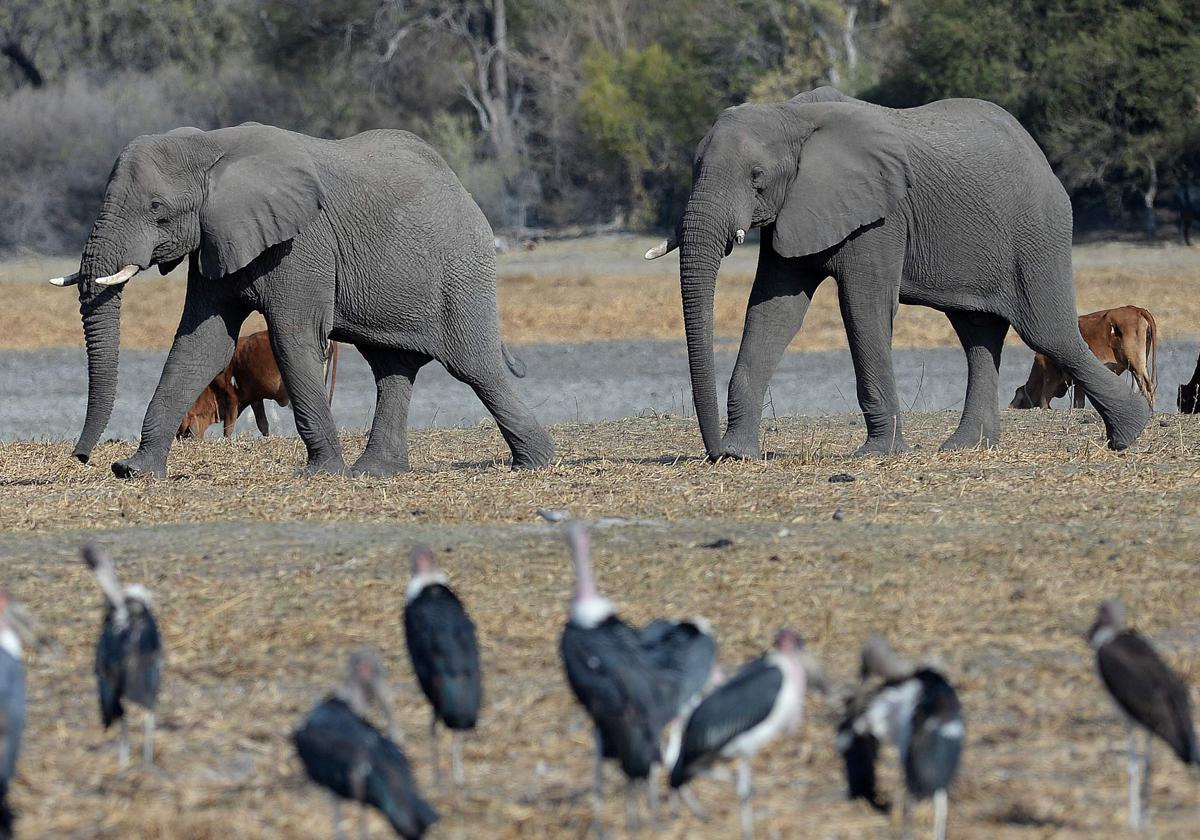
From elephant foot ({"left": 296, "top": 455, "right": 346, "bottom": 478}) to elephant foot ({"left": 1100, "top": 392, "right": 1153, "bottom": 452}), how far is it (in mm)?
4782

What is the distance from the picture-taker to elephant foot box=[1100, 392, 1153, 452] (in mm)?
12562

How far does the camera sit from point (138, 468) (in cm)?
1166

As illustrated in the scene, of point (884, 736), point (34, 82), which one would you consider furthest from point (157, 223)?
point (34, 82)

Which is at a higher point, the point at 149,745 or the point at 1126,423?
the point at 149,745

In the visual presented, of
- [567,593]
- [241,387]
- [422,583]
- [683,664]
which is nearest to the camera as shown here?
[683,664]

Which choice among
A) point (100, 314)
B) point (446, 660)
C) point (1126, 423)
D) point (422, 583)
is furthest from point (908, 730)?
point (1126, 423)

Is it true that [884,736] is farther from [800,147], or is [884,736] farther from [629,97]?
[629,97]

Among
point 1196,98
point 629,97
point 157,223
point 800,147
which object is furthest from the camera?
point 629,97

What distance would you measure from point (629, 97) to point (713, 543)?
39795 millimetres

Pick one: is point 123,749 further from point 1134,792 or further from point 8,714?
point 1134,792

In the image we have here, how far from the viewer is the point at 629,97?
47.8 meters

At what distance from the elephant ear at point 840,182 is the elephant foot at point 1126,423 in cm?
201

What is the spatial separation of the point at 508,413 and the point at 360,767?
7.68 metres

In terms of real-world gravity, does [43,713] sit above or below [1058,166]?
above
